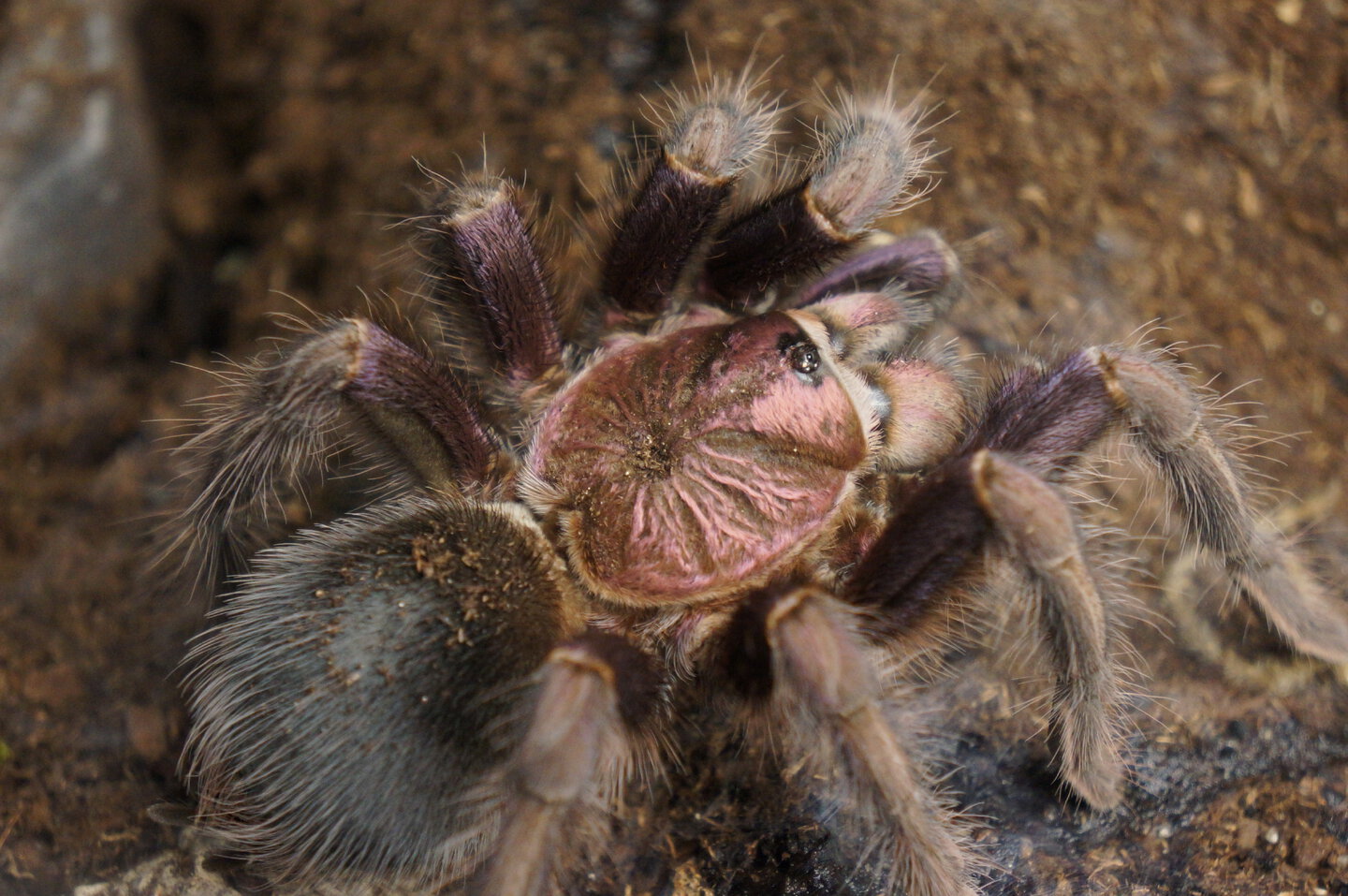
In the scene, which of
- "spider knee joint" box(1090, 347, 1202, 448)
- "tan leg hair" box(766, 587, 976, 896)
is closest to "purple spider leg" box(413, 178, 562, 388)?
"tan leg hair" box(766, 587, 976, 896)

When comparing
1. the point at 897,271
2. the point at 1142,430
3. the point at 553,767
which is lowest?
the point at 553,767

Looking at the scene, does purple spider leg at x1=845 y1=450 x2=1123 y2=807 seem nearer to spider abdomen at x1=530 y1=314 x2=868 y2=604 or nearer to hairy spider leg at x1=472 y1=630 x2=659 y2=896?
spider abdomen at x1=530 y1=314 x2=868 y2=604

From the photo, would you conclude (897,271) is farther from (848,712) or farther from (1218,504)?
(848,712)

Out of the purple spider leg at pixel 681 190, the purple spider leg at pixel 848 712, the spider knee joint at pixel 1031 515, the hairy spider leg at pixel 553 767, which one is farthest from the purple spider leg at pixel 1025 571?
the purple spider leg at pixel 681 190

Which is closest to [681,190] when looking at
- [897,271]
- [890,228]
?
[897,271]

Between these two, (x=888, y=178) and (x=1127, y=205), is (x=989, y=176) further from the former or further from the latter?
(x=888, y=178)

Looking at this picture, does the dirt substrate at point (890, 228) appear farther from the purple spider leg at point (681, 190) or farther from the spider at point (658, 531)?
the purple spider leg at point (681, 190)

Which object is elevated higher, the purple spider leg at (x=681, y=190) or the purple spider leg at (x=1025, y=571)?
the purple spider leg at (x=681, y=190)
